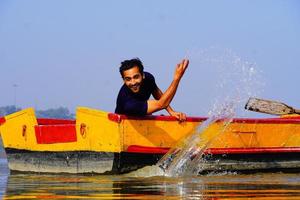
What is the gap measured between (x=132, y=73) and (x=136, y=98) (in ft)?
1.38

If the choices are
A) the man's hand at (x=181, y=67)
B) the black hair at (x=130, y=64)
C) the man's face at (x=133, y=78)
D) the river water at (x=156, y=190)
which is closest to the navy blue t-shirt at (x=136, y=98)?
the man's face at (x=133, y=78)

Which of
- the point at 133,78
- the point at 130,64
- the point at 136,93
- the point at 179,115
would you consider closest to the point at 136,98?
the point at 136,93

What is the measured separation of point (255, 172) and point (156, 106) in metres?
2.50

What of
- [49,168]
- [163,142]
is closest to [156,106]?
[163,142]

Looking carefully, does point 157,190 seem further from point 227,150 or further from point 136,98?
point 227,150

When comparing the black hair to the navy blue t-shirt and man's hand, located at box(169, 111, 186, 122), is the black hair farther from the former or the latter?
man's hand, located at box(169, 111, 186, 122)

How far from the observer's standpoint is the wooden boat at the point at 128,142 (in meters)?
11.4

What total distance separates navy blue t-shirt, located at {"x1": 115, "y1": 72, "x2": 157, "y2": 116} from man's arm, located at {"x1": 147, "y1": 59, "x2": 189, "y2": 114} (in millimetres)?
107

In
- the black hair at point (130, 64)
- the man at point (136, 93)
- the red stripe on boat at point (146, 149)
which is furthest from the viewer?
the red stripe on boat at point (146, 149)

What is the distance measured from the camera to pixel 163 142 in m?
11.6

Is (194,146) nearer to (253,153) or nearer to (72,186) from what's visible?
(253,153)

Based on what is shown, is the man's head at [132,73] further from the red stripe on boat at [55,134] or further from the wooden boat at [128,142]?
the red stripe on boat at [55,134]

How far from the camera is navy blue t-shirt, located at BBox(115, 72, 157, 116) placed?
36.4ft

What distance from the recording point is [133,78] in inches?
440
